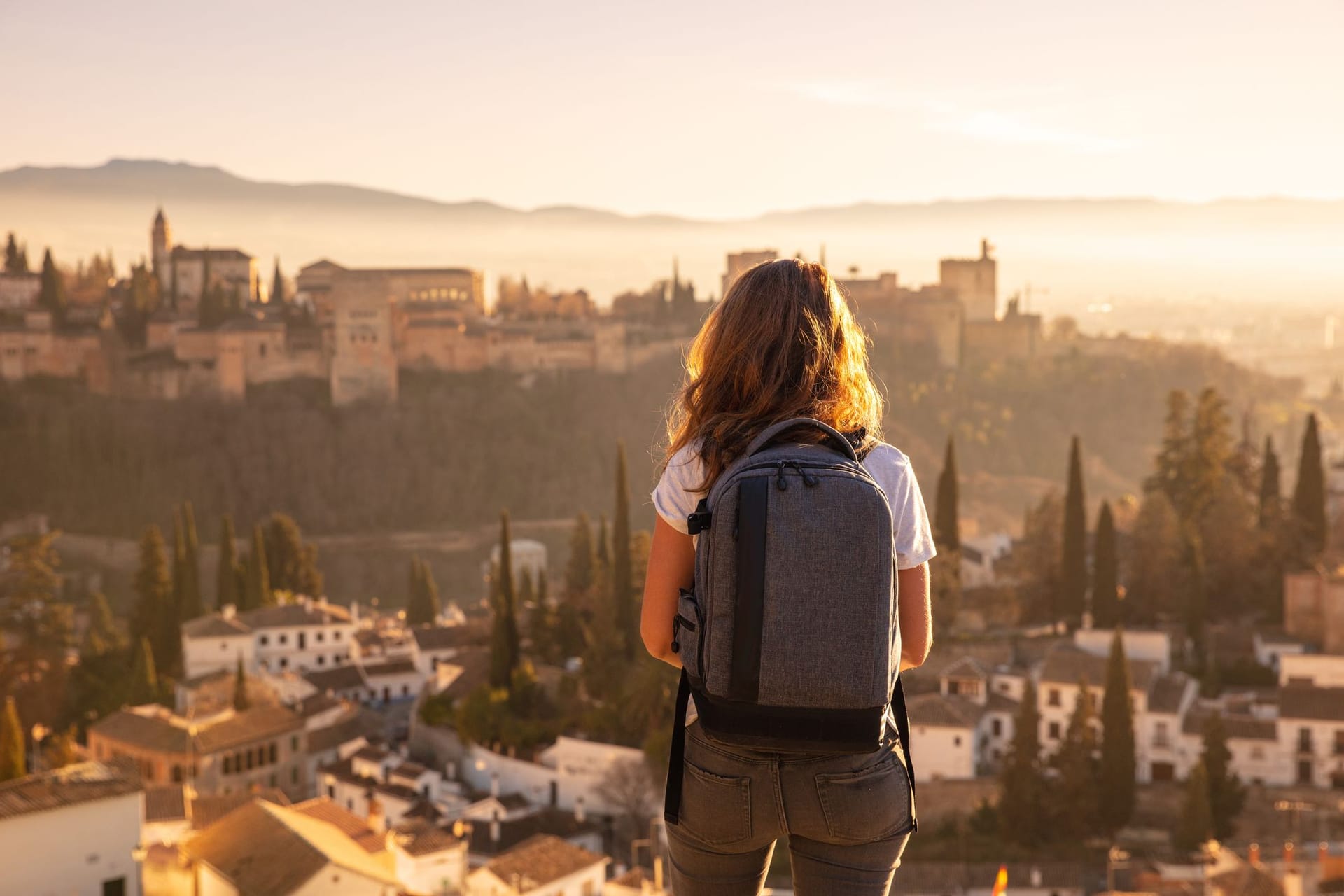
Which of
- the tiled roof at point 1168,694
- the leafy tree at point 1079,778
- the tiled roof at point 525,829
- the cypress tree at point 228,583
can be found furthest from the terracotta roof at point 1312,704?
the cypress tree at point 228,583

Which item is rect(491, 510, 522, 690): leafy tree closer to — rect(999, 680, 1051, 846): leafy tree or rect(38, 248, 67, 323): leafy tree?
rect(999, 680, 1051, 846): leafy tree

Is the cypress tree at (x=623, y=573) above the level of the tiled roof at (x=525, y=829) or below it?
above

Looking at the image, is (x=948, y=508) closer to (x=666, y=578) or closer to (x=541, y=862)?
(x=541, y=862)

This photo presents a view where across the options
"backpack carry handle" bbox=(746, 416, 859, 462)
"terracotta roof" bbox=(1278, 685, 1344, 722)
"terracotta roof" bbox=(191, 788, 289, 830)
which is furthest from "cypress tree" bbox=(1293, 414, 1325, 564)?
"backpack carry handle" bbox=(746, 416, 859, 462)

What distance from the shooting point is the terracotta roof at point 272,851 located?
1219 centimetres

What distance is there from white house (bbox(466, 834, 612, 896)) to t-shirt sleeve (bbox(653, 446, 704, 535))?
41.1 feet

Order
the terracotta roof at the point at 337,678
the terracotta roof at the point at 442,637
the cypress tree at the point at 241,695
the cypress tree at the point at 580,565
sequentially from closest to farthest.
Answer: the cypress tree at the point at 241,695 < the cypress tree at the point at 580,565 < the terracotta roof at the point at 337,678 < the terracotta roof at the point at 442,637

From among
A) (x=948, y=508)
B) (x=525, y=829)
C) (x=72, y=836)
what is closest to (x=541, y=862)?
(x=525, y=829)

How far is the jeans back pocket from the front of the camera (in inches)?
72.1

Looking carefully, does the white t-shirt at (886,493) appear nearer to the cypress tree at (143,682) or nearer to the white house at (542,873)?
the white house at (542,873)

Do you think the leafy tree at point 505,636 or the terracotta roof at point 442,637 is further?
the terracotta roof at point 442,637

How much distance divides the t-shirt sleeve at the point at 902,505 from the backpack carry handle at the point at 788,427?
2.7 inches

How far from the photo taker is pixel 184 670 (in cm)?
2366

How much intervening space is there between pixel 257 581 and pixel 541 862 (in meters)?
13.8
